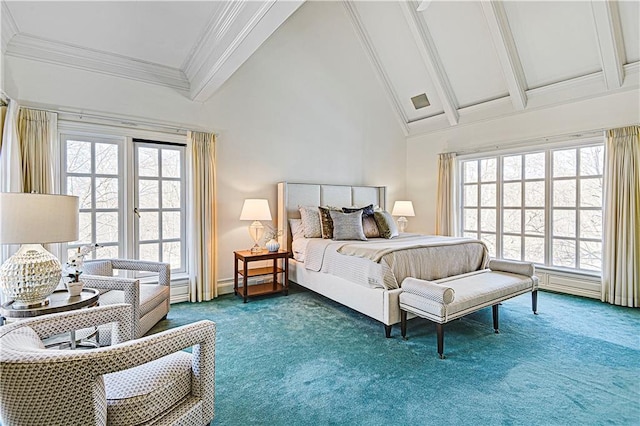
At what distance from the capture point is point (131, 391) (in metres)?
1.29

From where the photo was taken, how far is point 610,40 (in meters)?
3.70

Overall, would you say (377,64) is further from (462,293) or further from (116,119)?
(462,293)

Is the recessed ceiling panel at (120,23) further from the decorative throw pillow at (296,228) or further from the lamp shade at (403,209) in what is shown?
the lamp shade at (403,209)

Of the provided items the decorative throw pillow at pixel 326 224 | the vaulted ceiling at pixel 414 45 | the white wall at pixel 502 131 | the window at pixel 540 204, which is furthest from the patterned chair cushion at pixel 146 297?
the window at pixel 540 204

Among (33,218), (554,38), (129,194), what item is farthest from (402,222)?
(33,218)

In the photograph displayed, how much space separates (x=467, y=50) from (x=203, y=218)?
4.57 meters

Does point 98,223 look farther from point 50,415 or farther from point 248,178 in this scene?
point 50,415

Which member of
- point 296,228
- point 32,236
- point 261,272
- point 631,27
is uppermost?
point 631,27

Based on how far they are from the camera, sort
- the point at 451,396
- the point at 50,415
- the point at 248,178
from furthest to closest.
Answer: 1. the point at 248,178
2. the point at 451,396
3. the point at 50,415

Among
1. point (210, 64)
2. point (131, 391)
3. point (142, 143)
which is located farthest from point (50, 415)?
point (142, 143)

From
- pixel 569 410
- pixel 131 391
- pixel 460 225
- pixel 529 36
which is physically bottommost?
pixel 569 410

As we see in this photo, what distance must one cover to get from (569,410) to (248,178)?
400 centimetres

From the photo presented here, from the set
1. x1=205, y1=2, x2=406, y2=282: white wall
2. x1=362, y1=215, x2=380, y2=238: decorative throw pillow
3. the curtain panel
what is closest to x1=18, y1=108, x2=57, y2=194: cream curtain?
x1=205, y1=2, x2=406, y2=282: white wall

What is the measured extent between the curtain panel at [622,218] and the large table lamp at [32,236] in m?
5.50
